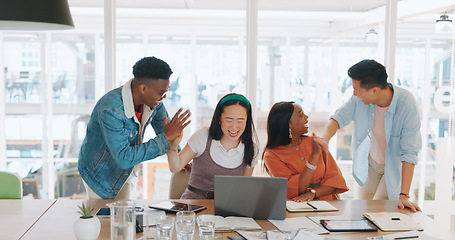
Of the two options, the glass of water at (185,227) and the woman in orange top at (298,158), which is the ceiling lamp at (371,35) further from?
the glass of water at (185,227)

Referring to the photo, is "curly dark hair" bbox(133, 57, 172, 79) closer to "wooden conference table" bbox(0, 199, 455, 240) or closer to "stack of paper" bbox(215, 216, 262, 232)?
"wooden conference table" bbox(0, 199, 455, 240)

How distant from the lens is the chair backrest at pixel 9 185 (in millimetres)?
2680

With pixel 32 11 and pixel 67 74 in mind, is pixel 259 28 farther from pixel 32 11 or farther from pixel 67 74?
pixel 32 11

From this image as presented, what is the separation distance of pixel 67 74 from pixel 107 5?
62 centimetres

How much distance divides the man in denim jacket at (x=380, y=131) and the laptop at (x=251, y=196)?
2.68 feet

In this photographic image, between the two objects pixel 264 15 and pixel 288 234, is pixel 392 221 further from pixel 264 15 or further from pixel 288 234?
pixel 264 15

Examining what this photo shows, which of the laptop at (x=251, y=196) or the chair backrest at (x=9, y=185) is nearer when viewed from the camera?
the laptop at (x=251, y=196)

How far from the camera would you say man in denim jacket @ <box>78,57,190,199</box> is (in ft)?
8.04

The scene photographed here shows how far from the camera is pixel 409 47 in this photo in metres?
4.01

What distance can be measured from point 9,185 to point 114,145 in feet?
2.31

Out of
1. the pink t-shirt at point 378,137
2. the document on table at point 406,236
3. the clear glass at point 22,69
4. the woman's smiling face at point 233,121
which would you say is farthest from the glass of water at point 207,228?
the clear glass at point 22,69

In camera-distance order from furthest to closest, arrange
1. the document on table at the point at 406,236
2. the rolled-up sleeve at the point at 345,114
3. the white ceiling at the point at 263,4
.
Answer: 1. the white ceiling at the point at 263,4
2. the rolled-up sleeve at the point at 345,114
3. the document on table at the point at 406,236

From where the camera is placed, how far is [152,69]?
2480mm

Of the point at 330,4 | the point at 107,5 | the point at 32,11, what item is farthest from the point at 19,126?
the point at 330,4
